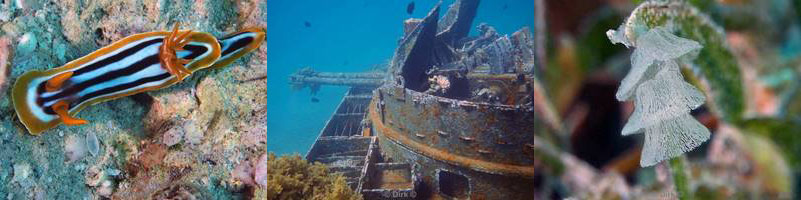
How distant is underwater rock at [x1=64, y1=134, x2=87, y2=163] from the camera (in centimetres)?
82

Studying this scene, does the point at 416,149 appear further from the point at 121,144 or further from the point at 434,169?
the point at 121,144

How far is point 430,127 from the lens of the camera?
97cm

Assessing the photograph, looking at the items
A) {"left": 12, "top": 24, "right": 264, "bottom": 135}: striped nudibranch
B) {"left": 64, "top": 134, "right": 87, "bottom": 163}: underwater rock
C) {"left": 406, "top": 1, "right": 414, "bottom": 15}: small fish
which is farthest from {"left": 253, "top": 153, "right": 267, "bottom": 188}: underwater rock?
{"left": 406, "top": 1, "right": 414, "bottom": 15}: small fish

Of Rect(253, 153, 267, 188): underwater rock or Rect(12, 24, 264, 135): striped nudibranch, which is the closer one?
Rect(12, 24, 264, 135): striped nudibranch

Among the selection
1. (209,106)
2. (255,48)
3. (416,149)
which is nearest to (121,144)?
(209,106)

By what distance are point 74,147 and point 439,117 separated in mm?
712

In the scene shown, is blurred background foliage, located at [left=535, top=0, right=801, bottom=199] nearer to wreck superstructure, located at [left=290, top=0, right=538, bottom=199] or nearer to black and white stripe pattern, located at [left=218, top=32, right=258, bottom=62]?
wreck superstructure, located at [left=290, top=0, right=538, bottom=199]

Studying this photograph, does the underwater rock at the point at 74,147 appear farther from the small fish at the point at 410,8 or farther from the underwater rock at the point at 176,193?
the small fish at the point at 410,8

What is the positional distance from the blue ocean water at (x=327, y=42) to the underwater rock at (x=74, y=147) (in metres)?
0.34

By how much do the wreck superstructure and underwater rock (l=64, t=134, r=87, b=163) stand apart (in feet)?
1.34

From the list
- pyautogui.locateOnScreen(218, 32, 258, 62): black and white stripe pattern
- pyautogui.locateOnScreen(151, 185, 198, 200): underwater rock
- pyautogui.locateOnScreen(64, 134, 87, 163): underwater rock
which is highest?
pyautogui.locateOnScreen(218, 32, 258, 62): black and white stripe pattern

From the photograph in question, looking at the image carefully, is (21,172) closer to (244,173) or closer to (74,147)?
(74,147)

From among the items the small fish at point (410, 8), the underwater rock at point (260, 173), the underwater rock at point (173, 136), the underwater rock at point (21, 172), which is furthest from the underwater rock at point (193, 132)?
the small fish at point (410, 8)

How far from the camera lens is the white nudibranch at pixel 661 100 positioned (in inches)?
34.0
